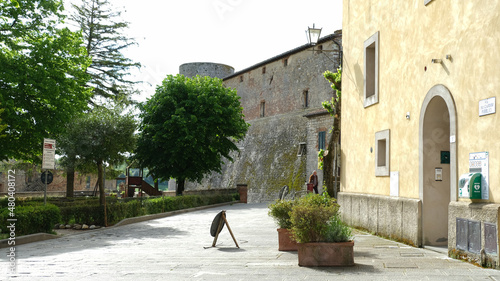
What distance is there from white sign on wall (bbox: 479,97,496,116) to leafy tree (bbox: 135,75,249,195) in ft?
71.9

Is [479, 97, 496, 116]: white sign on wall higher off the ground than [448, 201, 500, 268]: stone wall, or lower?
higher

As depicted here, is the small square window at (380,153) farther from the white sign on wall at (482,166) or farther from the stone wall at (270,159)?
the stone wall at (270,159)

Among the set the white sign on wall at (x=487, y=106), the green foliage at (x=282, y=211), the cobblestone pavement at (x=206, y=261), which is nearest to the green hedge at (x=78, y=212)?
the cobblestone pavement at (x=206, y=261)

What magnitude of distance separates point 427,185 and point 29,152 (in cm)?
1683

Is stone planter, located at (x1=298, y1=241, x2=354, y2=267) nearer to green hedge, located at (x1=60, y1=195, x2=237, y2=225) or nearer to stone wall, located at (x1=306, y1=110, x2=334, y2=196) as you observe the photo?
green hedge, located at (x1=60, y1=195, x2=237, y2=225)

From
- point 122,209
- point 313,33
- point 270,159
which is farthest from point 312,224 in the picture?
point 270,159

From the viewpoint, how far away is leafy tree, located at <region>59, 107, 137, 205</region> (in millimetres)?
16859

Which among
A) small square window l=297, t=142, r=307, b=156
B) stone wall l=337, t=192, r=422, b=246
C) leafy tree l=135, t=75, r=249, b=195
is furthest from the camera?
small square window l=297, t=142, r=307, b=156

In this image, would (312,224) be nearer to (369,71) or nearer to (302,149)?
(369,71)

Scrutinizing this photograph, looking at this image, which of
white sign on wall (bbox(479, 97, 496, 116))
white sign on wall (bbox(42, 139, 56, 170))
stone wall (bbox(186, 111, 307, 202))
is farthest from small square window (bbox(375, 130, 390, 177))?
stone wall (bbox(186, 111, 307, 202))

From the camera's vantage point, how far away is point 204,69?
51.2m

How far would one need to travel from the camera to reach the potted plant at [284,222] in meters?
8.80

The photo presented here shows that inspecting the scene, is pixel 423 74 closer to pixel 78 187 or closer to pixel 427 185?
pixel 427 185

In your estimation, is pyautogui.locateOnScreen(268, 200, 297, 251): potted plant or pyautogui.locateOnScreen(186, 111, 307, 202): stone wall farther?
pyautogui.locateOnScreen(186, 111, 307, 202): stone wall
